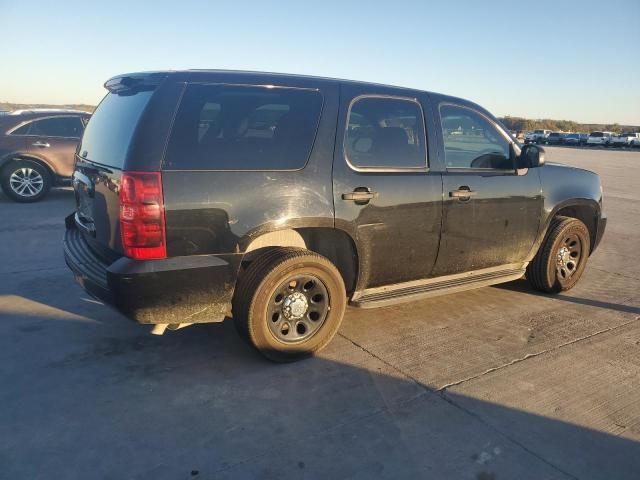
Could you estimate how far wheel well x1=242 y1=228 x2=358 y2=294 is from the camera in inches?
140

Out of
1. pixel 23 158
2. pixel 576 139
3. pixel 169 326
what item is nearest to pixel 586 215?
pixel 169 326

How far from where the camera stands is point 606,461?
2.60 meters

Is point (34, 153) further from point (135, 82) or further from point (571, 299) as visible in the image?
point (571, 299)

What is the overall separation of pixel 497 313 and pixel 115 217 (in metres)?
3.29

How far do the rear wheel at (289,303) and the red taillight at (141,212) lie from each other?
0.67 meters

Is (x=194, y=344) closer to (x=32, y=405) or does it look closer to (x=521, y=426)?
(x=32, y=405)

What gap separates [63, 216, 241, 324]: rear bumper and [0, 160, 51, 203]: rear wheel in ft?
23.4

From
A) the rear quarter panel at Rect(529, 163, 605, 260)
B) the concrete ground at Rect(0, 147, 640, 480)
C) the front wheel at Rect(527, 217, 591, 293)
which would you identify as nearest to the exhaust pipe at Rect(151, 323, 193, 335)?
the concrete ground at Rect(0, 147, 640, 480)

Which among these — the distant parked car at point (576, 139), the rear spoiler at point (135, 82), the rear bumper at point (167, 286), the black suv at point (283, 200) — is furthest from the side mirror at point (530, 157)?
the distant parked car at point (576, 139)

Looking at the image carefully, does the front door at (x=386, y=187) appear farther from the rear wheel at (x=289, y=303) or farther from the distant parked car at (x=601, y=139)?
the distant parked car at (x=601, y=139)

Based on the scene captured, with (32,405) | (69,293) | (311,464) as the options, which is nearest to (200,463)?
(311,464)

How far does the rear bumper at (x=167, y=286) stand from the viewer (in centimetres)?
300

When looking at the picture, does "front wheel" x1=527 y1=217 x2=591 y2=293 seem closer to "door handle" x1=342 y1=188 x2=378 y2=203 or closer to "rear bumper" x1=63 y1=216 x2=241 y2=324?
"door handle" x1=342 y1=188 x2=378 y2=203

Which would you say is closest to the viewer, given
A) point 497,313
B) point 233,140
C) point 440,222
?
point 233,140
